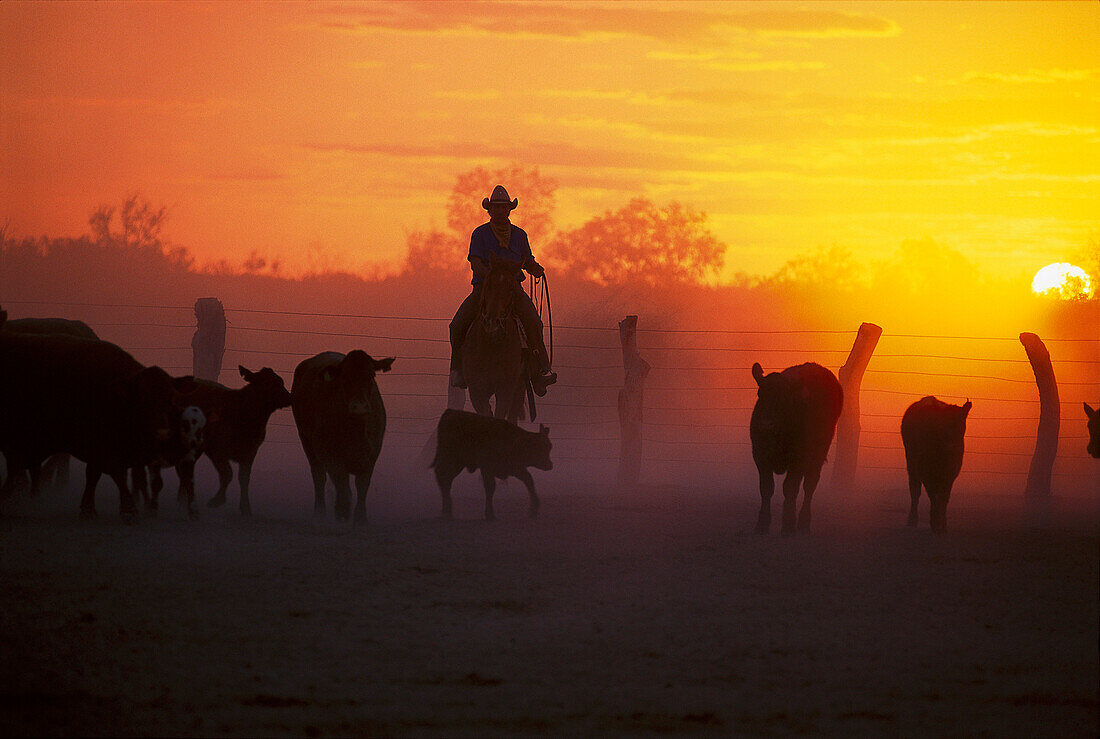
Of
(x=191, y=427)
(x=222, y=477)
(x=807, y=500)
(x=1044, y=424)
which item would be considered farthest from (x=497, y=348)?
(x=1044, y=424)

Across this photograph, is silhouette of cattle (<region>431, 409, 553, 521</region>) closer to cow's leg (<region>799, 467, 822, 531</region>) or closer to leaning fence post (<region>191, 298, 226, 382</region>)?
cow's leg (<region>799, 467, 822, 531</region>)

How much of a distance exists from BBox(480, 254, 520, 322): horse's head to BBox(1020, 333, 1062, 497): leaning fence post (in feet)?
21.1

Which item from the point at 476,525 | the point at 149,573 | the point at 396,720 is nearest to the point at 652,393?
the point at 476,525

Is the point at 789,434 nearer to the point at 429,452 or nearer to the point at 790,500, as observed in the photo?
the point at 790,500

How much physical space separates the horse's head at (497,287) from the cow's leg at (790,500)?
4032 mm

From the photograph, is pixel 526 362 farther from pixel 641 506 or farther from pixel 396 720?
pixel 396 720

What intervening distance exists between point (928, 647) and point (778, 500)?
7522mm

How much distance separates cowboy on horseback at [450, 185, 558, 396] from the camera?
1323 cm

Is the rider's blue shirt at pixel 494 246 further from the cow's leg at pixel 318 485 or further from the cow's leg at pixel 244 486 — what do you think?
the cow's leg at pixel 244 486

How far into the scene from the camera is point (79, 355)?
30.8ft

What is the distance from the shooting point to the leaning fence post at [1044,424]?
1435cm

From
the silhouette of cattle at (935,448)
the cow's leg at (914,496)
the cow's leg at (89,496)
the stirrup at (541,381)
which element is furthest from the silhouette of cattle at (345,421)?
the cow's leg at (914,496)

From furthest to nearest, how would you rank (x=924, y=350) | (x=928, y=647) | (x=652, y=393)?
(x=924, y=350) < (x=652, y=393) < (x=928, y=647)

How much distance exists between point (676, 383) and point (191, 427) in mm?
23539
